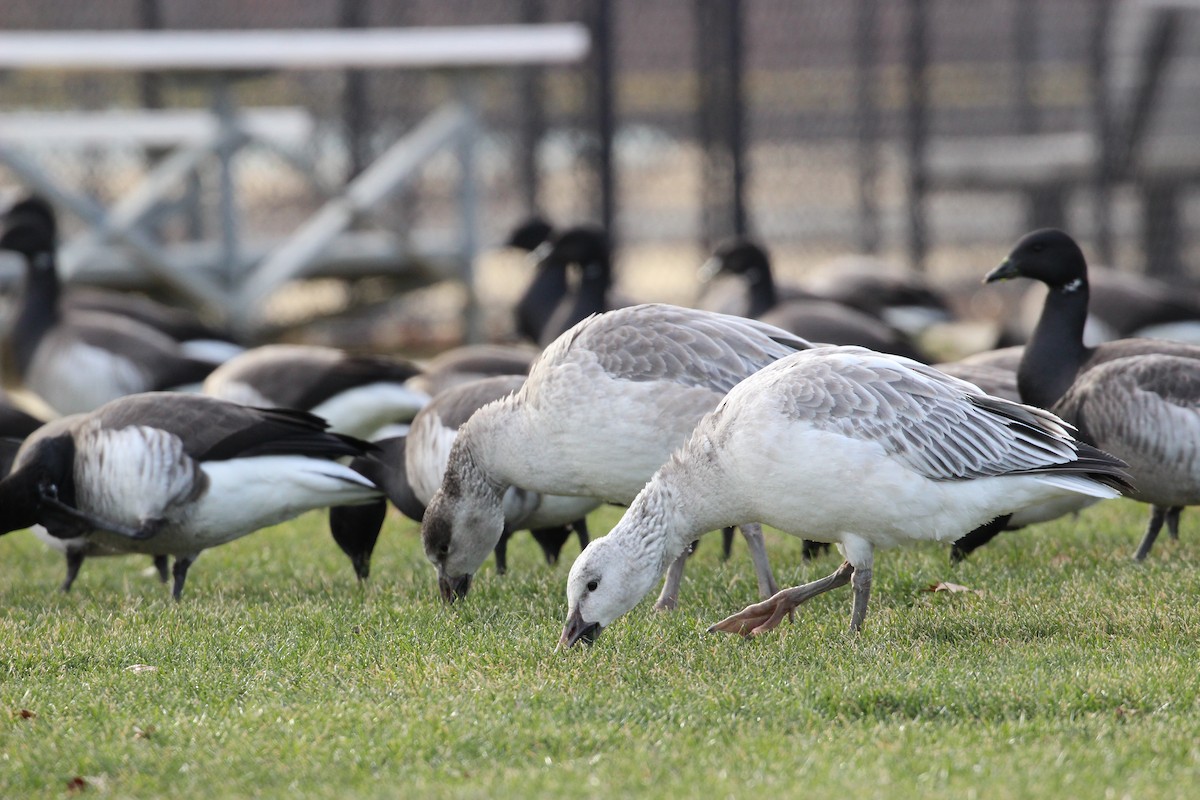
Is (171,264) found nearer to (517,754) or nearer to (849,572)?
(849,572)

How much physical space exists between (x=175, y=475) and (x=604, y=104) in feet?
28.2

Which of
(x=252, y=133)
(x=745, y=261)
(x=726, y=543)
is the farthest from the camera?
(x=252, y=133)

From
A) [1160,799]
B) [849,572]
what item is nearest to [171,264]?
[849,572]

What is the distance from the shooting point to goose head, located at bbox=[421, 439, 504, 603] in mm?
6492

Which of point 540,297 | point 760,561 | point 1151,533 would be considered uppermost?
point 540,297

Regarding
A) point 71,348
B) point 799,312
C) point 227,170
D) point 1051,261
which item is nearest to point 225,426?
point 1051,261

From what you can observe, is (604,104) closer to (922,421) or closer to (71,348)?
(71,348)

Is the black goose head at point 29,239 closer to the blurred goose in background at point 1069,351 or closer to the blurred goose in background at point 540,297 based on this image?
the blurred goose in background at point 540,297

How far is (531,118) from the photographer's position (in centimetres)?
1512

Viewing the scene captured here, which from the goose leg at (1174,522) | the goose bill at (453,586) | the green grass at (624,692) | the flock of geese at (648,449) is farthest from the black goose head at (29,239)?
the goose leg at (1174,522)

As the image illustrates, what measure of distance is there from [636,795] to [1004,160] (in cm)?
1362

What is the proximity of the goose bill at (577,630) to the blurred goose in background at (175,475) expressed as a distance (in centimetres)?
189

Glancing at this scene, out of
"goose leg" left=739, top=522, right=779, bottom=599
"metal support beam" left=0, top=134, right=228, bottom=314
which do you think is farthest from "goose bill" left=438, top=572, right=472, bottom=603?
"metal support beam" left=0, top=134, right=228, bottom=314

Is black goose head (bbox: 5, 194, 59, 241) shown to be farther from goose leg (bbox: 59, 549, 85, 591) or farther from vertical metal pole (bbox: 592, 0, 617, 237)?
vertical metal pole (bbox: 592, 0, 617, 237)
